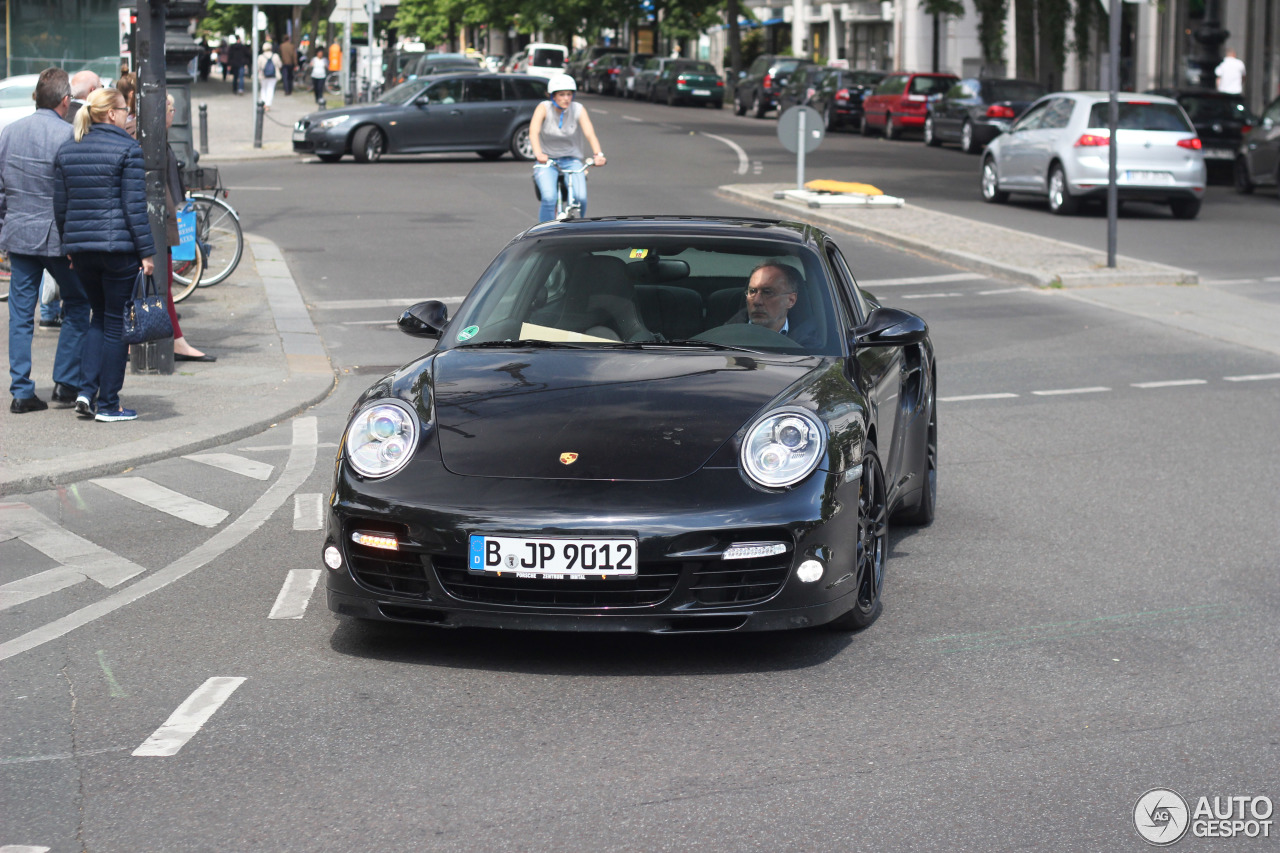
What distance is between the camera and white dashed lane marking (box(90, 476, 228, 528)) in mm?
7367

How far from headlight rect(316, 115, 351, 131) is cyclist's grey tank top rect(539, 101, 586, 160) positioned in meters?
15.6

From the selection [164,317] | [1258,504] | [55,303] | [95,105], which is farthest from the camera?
[55,303]

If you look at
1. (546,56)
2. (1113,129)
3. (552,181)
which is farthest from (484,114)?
(546,56)

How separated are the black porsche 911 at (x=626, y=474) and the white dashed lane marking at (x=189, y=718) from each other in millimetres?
478

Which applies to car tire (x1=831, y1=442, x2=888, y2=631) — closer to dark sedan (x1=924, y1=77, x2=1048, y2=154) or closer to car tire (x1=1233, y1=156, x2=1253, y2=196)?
car tire (x1=1233, y1=156, x2=1253, y2=196)

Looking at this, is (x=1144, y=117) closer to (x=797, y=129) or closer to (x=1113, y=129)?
(x=797, y=129)

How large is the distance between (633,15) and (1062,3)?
154ft

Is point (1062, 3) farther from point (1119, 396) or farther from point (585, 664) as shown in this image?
point (585, 664)

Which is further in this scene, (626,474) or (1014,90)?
(1014,90)

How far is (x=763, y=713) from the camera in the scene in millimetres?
4723

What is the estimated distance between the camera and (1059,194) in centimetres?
2270

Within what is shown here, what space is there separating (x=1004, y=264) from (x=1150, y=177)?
6125 mm

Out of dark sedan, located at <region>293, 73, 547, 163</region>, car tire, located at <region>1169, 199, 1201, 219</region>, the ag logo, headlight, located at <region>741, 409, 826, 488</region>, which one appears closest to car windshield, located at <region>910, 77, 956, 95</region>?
dark sedan, located at <region>293, 73, 547, 163</region>

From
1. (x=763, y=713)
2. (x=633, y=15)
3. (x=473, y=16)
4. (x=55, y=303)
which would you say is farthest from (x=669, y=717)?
(x=473, y=16)
